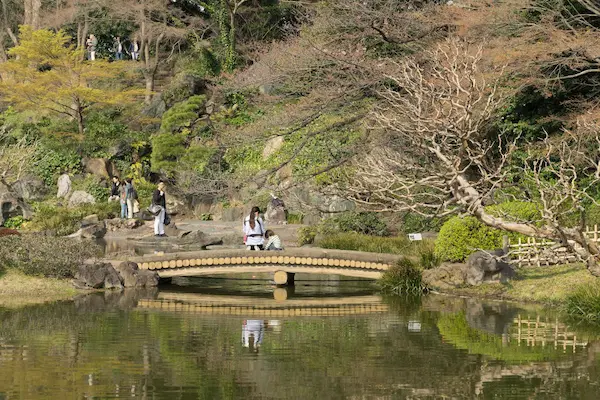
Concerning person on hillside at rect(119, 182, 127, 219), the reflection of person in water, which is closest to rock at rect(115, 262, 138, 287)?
the reflection of person in water

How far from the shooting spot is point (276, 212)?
3972cm

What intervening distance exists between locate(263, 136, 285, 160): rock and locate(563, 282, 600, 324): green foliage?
24.7m

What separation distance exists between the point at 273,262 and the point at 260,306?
335 centimetres

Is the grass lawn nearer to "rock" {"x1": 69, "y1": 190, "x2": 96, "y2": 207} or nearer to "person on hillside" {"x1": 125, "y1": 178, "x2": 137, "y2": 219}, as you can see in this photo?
"person on hillside" {"x1": 125, "y1": 178, "x2": 137, "y2": 219}

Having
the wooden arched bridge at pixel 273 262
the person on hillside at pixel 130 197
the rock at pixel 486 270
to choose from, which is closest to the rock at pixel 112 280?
the wooden arched bridge at pixel 273 262

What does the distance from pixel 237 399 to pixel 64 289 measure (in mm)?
11747

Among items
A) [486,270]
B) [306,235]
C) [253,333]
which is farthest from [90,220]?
[253,333]

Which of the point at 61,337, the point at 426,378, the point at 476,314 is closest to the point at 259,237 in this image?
the point at 476,314

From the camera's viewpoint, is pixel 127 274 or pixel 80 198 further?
pixel 80 198

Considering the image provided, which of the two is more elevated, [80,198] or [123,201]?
[80,198]

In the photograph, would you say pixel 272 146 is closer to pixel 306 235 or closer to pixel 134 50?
pixel 306 235

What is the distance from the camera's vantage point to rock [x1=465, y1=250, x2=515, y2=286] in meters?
24.3

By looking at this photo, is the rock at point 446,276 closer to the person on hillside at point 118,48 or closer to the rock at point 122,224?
the rock at point 122,224

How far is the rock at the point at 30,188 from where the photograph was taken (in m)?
48.3
